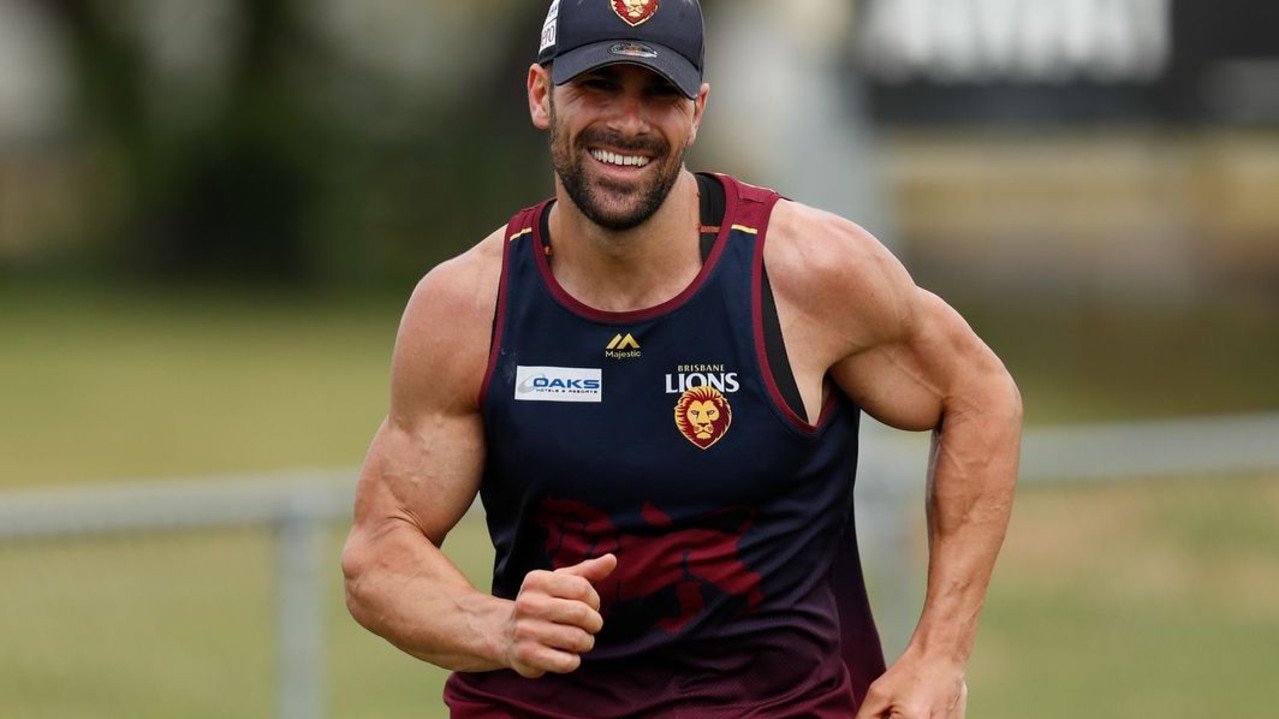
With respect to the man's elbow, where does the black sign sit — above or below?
above

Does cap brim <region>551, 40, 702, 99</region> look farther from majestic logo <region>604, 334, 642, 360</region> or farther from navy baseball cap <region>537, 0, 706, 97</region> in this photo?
majestic logo <region>604, 334, 642, 360</region>

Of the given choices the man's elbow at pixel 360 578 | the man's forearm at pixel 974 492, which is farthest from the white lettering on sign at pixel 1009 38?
the man's elbow at pixel 360 578

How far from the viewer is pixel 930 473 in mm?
5059

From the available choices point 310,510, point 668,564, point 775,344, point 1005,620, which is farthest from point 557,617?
point 1005,620

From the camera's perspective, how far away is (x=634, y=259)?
4.78 metres

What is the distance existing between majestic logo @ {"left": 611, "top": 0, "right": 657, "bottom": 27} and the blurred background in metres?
3.36

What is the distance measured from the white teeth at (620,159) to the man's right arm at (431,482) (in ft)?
1.32

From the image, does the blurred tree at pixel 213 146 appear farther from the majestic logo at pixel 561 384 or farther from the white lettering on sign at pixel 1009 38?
the majestic logo at pixel 561 384

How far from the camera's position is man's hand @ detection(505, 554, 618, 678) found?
172 inches

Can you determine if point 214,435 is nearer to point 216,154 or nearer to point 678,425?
point 216,154

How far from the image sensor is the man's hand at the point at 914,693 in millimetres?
4746

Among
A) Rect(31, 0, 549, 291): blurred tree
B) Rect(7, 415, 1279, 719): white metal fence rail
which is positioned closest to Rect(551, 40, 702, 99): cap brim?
Rect(7, 415, 1279, 719): white metal fence rail

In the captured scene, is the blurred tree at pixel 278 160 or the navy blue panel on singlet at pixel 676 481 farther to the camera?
the blurred tree at pixel 278 160

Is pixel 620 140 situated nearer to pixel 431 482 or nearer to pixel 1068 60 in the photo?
pixel 431 482
